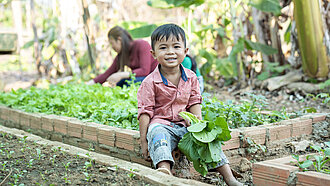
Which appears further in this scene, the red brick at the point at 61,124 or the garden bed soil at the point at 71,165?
the red brick at the point at 61,124

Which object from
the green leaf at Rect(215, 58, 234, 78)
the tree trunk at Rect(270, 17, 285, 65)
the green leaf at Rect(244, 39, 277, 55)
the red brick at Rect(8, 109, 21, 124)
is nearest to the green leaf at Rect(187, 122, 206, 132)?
the red brick at Rect(8, 109, 21, 124)

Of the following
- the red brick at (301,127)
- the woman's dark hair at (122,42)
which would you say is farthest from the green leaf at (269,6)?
the red brick at (301,127)

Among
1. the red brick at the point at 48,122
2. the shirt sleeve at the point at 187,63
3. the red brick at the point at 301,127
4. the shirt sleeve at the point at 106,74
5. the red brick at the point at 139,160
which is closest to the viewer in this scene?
the red brick at the point at 139,160

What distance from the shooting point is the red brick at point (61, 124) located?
366 cm

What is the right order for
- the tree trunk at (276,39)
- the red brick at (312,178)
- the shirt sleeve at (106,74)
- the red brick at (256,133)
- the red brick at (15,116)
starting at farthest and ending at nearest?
1. the tree trunk at (276,39)
2. the shirt sleeve at (106,74)
3. the red brick at (15,116)
4. the red brick at (256,133)
5. the red brick at (312,178)

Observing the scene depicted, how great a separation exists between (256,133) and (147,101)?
3.28 ft

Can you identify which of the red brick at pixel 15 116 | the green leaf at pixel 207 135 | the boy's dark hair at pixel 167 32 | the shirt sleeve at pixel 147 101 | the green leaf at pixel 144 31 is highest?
the green leaf at pixel 144 31

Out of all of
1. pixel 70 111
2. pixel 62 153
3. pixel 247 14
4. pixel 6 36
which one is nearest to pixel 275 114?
pixel 62 153

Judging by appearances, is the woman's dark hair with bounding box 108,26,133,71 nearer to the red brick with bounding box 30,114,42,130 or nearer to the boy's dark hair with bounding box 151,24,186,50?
the red brick with bounding box 30,114,42,130

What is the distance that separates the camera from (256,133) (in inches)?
114

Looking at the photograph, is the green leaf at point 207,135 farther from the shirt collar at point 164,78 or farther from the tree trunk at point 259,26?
the tree trunk at point 259,26

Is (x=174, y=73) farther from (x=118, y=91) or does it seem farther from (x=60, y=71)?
(x=60, y=71)

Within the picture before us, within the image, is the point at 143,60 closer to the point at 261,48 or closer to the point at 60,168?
the point at 261,48

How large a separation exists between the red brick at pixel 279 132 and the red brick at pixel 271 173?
2.94 feet
